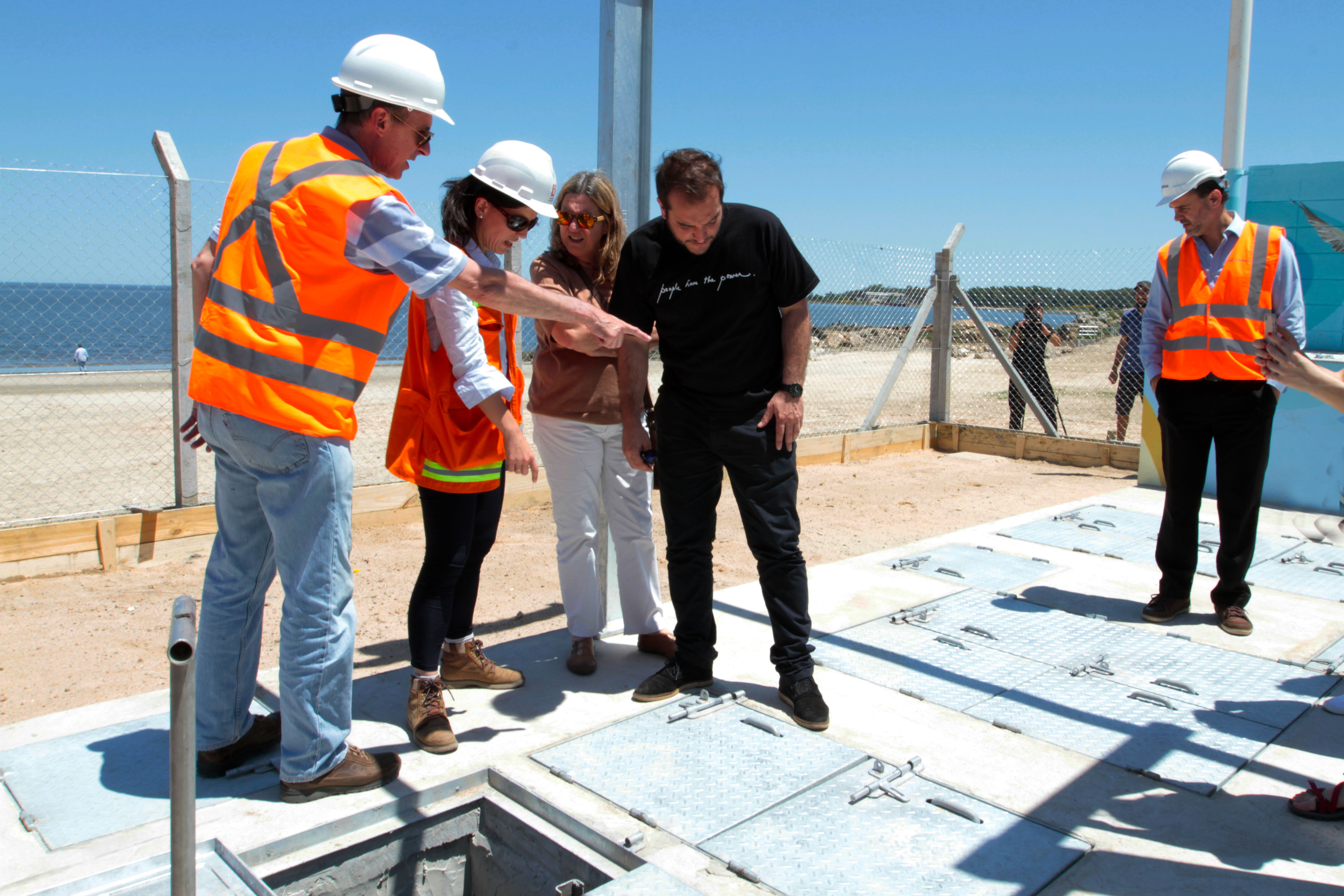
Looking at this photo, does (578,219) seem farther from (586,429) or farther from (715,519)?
(715,519)

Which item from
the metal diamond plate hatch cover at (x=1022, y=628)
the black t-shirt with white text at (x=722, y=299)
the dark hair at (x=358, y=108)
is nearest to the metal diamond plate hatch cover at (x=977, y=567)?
the metal diamond plate hatch cover at (x=1022, y=628)

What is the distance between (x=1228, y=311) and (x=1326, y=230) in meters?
3.40

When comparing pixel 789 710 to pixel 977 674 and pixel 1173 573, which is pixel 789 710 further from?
pixel 1173 573

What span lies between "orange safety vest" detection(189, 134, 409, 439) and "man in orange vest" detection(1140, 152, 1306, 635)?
11.3ft

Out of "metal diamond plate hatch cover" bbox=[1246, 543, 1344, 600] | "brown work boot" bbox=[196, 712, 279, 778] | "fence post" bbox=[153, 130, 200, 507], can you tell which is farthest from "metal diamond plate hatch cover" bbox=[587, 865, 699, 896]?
"fence post" bbox=[153, 130, 200, 507]

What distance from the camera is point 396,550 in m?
5.88

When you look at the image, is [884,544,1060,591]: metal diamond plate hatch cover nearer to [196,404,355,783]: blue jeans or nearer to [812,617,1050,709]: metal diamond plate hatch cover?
[812,617,1050,709]: metal diamond plate hatch cover

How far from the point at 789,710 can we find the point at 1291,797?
1.46 meters

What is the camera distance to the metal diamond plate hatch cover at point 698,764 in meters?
2.54

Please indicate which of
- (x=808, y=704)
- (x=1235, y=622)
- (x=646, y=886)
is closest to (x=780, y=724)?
(x=808, y=704)

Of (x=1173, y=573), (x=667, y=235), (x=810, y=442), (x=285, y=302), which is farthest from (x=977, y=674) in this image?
(x=810, y=442)

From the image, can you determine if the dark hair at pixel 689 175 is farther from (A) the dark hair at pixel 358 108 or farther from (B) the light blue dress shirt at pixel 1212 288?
(B) the light blue dress shirt at pixel 1212 288

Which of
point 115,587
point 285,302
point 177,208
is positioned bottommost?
point 115,587

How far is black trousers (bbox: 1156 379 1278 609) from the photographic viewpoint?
409 centimetres
